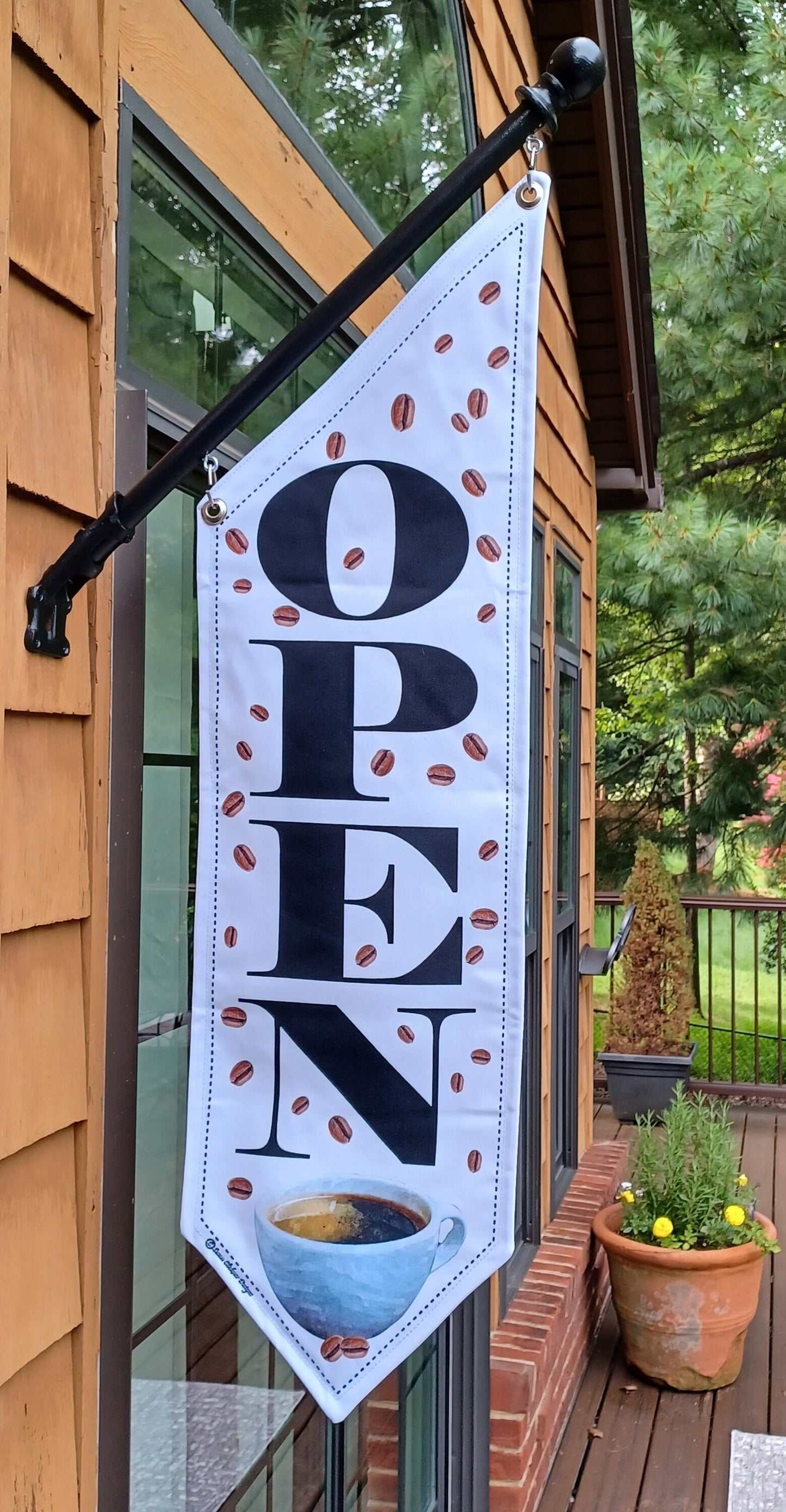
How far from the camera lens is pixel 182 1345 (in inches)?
61.1

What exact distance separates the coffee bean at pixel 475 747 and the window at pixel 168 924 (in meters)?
0.35

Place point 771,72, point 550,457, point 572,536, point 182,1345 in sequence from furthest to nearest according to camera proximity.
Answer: point 771,72 < point 572,536 < point 550,457 < point 182,1345

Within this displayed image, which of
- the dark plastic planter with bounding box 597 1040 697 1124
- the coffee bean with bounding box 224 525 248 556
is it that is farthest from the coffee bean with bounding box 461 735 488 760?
the dark plastic planter with bounding box 597 1040 697 1124

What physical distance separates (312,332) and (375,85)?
1247 mm

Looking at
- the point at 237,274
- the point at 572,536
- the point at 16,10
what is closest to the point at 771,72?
the point at 572,536

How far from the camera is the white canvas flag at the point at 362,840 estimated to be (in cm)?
132

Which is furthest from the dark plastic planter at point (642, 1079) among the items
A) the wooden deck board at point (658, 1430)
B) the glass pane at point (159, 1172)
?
the glass pane at point (159, 1172)

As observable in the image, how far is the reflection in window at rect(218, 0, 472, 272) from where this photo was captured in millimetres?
1844

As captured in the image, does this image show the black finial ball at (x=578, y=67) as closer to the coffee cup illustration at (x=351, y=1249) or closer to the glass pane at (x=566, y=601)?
the coffee cup illustration at (x=351, y=1249)

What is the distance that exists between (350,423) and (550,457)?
9.45 feet

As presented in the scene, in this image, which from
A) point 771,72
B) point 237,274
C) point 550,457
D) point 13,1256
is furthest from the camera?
point 771,72

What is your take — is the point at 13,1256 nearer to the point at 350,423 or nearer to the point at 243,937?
the point at 243,937

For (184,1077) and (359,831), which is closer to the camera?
(359,831)

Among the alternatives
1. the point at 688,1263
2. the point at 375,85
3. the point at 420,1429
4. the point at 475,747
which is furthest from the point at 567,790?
the point at 475,747
